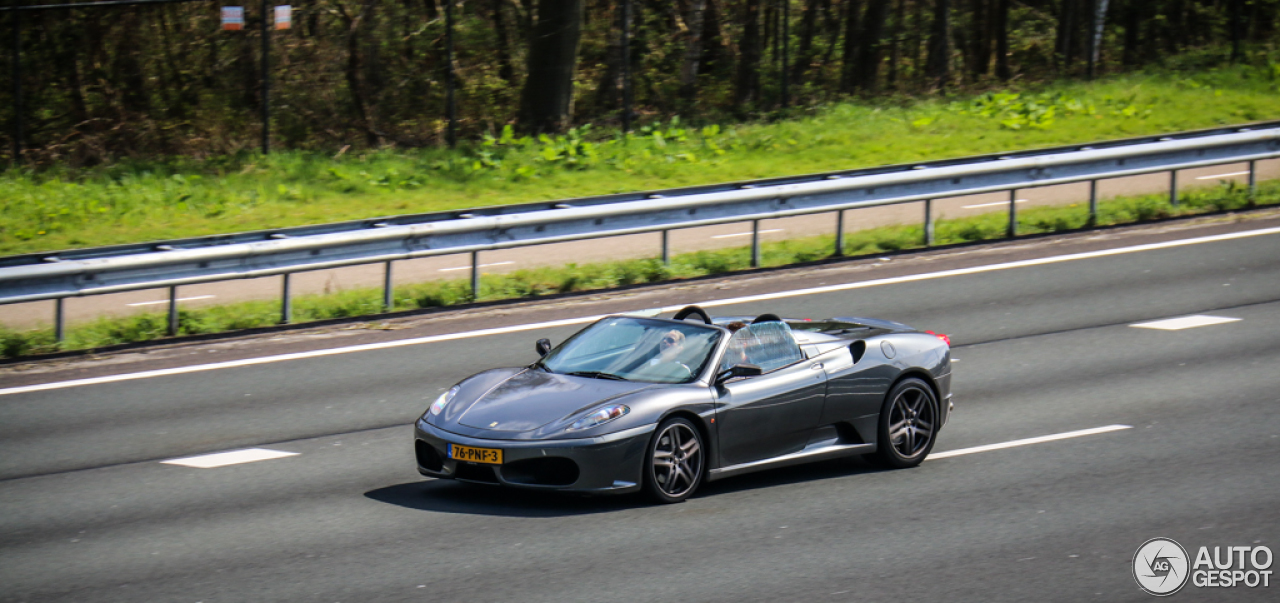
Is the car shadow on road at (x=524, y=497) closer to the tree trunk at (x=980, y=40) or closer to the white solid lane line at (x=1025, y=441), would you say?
the white solid lane line at (x=1025, y=441)

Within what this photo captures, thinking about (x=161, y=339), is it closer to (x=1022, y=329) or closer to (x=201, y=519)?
(x=201, y=519)

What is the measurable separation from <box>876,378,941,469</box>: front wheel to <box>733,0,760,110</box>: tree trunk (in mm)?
18162

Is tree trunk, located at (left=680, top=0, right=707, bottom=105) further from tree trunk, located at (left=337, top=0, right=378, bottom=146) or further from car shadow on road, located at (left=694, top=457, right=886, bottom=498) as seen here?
car shadow on road, located at (left=694, top=457, right=886, bottom=498)

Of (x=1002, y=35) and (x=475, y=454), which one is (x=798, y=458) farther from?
(x=1002, y=35)

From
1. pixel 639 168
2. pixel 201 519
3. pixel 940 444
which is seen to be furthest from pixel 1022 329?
pixel 639 168

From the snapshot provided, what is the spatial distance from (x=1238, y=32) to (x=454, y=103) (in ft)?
58.0

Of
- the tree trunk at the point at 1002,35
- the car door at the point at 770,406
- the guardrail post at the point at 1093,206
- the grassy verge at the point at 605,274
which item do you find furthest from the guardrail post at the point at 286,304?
the tree trunk at the point at 1002,35

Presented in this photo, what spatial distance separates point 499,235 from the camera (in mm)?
15992

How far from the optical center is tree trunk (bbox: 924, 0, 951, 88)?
29.7 metres

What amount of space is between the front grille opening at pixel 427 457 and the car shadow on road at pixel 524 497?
21 centimetres

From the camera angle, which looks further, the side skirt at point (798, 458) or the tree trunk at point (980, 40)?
the tree trunk at point (980, 40)

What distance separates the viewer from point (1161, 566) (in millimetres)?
7168

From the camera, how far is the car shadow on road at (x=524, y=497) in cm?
837

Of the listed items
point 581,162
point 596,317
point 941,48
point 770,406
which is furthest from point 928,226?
point 941,48
